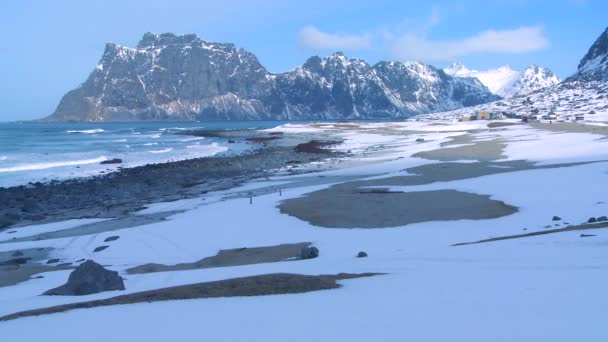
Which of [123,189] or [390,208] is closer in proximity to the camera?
[390,208]

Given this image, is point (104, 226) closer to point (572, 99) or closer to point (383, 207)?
point (383, 207)

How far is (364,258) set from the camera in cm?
1296

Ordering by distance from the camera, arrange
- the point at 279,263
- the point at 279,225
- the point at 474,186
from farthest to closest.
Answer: the point at 474,186
the point at 279,225
the point at 279,263

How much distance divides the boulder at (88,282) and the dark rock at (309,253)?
4.71 m

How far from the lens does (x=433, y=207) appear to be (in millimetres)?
19812

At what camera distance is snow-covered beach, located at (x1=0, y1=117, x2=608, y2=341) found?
681 cm

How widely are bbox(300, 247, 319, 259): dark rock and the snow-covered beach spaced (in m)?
0.32

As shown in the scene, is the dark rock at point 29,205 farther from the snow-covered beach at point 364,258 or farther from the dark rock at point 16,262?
the dark rock at point 16,262

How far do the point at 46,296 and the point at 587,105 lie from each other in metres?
148

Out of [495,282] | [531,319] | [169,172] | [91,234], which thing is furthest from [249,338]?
[169,172]

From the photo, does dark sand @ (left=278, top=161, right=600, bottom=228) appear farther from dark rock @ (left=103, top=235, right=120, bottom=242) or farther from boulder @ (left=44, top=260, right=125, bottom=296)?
boulder @ (left=44, top=260, right=125, bottom=296)

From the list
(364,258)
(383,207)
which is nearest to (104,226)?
(383,207)

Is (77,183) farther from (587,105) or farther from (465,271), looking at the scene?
(587,105)

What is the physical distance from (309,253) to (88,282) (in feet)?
18.0
